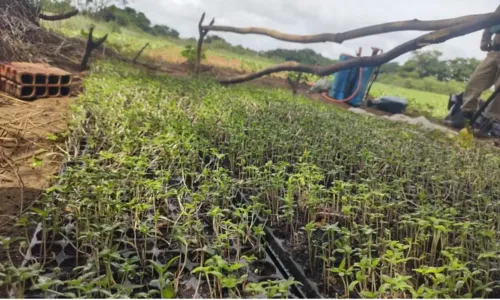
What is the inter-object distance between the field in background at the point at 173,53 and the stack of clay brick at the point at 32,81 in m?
4.04

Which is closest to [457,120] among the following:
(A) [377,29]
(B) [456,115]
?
(B) [456,115]

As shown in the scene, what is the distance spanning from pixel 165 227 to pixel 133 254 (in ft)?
1.33

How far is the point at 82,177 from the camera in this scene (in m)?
2.32

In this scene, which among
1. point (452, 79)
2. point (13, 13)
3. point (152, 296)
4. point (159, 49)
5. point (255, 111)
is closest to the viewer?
point (152, 296)

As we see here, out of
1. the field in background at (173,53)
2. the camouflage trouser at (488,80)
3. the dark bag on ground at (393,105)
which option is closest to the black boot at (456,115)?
the camouflage trouser at (488,80)

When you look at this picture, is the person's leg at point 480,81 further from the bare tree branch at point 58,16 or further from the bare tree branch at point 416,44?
the bare tree branch at point 58,16

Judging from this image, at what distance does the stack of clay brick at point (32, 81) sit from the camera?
5.22m

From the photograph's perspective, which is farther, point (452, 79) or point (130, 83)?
point (452, 79)

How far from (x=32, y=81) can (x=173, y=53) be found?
12.1m

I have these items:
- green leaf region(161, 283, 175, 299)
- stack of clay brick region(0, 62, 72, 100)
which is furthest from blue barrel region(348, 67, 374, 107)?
green leaf region(161, 283, 175, 299)

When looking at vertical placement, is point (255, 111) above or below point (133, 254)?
above

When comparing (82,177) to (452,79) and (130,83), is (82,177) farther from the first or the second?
(452,79)

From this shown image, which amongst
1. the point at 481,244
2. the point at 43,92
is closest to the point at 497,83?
the point at 481,244

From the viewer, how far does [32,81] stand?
17.5ft
